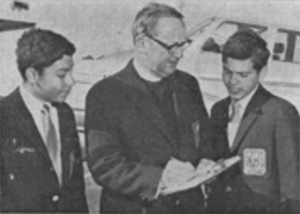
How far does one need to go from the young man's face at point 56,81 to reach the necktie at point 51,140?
0.06 m

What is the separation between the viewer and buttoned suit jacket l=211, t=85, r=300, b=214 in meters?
3.28

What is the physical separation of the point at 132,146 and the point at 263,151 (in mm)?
645

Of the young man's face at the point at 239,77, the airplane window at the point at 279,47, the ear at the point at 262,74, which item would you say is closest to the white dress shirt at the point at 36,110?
the young man's face at the point at 239,77

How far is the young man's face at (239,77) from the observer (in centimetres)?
331

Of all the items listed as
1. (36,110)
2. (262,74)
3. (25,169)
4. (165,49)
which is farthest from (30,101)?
(262,74)

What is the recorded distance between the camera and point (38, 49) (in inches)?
124

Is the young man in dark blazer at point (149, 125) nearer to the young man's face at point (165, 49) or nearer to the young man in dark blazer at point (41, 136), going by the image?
the young man's face at point (165, 49)

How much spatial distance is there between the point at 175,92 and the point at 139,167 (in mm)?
403

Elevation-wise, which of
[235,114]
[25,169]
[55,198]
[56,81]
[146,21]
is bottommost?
[55,198]

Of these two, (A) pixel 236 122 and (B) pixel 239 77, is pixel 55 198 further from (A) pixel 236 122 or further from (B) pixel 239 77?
(B) pixel 239 77

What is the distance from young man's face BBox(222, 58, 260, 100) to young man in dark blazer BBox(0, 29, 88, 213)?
757 millimetres

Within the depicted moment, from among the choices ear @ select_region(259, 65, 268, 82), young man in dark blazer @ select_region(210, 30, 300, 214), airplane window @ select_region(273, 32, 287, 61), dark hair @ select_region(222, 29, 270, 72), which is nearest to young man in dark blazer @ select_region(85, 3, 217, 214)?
young man in dark blazer @ select_region(210, 30, 300, 214)

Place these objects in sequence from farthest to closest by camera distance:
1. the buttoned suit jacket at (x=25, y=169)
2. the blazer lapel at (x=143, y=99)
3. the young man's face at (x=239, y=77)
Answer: the young man's face at (x=239, y=77) → the blazer lapel at (x=143, y=99) → the buttoned suit jacket at (x=25, y=169)

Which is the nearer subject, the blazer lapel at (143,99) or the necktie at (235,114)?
the blazer lapel at (143,99)
